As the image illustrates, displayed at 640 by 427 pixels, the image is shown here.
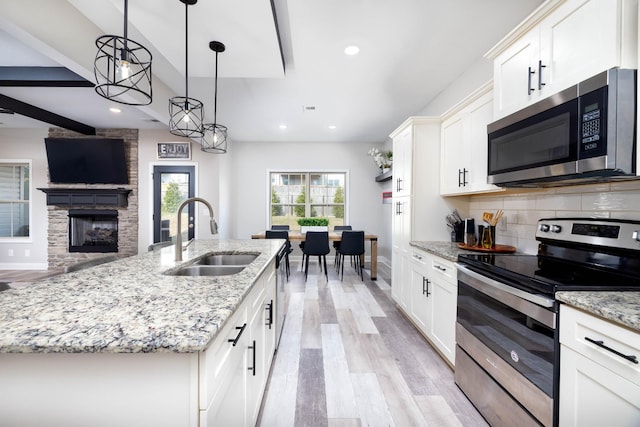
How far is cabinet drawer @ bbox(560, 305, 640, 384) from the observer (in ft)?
2.93

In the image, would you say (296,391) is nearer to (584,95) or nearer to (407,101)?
(584,95)

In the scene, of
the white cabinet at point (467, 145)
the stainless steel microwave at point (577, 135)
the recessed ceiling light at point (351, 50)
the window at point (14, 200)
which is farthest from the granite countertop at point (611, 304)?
the window at point (14, 200)

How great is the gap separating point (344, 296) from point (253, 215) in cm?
320

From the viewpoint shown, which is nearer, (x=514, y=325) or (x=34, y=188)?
(x=514, y=325)

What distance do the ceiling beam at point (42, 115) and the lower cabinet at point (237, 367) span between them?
478 centimetres

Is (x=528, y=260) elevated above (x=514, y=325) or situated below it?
above

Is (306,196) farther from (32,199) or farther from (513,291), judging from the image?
(32,199)

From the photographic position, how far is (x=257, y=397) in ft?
5.04

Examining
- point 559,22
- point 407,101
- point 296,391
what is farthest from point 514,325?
point 407,101

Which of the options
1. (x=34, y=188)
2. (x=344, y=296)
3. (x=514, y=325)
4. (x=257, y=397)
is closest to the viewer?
(x=514, y=325)

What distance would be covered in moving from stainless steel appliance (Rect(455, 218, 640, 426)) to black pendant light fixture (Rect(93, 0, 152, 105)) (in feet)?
6.57

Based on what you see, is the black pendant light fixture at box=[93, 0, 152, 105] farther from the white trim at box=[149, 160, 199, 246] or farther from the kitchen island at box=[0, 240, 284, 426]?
the white trim at box=[149, 160, 199, 246]

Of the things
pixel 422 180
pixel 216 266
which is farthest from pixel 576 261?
pixel 216 266

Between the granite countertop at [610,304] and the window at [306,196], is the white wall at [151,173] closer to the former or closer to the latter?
the window at [306,196]
